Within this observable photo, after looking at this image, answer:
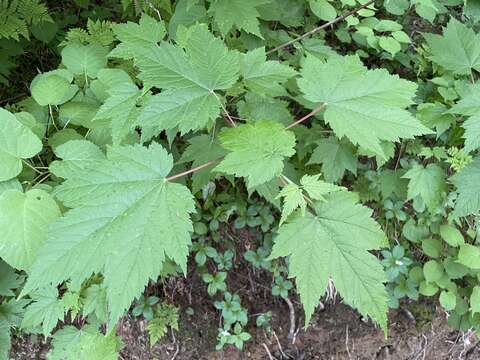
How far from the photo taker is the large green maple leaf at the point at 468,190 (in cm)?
217

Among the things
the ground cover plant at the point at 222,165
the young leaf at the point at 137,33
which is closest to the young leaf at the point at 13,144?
the ground cover plant at the point at 222,165

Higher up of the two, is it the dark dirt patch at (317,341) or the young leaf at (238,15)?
the young leaf at (238,15)

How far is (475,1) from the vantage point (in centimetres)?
178

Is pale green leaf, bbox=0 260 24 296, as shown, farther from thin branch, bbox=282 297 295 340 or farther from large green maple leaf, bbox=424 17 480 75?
large green maple leaf, bbox=424 17 480 75

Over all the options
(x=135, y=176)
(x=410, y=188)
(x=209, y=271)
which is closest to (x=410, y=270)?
(x=410, y=188)

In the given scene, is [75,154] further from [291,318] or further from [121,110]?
[291,318]

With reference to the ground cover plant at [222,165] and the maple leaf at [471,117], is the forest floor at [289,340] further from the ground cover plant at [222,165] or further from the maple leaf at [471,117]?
the maple leaf at [471,117]

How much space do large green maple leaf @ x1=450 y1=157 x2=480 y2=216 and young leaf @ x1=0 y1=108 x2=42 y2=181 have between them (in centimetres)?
193

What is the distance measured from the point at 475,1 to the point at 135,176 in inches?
59.2

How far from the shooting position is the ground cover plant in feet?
4.29

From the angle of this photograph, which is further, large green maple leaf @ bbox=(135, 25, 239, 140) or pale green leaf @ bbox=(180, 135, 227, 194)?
pale green leaf @ bbox=(180, 135, 227, 194)

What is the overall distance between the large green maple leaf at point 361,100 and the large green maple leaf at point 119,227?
22.8 inches

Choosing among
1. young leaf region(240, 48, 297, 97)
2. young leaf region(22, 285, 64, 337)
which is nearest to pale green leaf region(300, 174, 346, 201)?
young leaf region(240, 48, 297, 97)

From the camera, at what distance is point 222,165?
1339 mm
